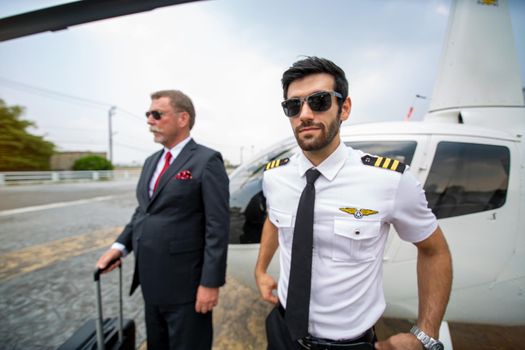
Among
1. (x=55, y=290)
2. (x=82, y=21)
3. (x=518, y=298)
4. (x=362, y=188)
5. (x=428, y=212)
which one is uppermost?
(x=82, y=21)

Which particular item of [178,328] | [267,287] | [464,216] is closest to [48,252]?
[178,328]

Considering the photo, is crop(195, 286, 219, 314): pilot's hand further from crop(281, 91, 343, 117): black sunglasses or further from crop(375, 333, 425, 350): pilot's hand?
crop(281, 91, 343, 117): black sunglasses

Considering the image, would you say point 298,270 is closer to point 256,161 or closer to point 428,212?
point 428,212

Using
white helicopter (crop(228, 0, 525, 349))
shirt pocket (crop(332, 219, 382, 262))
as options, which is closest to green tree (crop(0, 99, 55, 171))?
white helicopter (crop(228, 0, 525, 349))

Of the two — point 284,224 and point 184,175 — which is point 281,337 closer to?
point 284,224

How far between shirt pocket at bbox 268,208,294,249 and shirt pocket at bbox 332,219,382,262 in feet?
0.73

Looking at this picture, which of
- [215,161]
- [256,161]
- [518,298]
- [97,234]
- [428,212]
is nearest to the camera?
[428,212]

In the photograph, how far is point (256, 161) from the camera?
2738 mm

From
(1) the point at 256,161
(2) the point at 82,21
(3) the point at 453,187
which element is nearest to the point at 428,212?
(3) the point at 453,187

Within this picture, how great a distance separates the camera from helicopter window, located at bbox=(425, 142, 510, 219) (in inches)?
75.0

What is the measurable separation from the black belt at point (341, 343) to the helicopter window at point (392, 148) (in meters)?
1.37

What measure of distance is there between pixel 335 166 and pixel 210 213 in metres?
0.89

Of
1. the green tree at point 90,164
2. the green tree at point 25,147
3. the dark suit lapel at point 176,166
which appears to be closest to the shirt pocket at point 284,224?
the dark suit lapel at point 176,166

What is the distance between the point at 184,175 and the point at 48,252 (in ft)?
15.6
